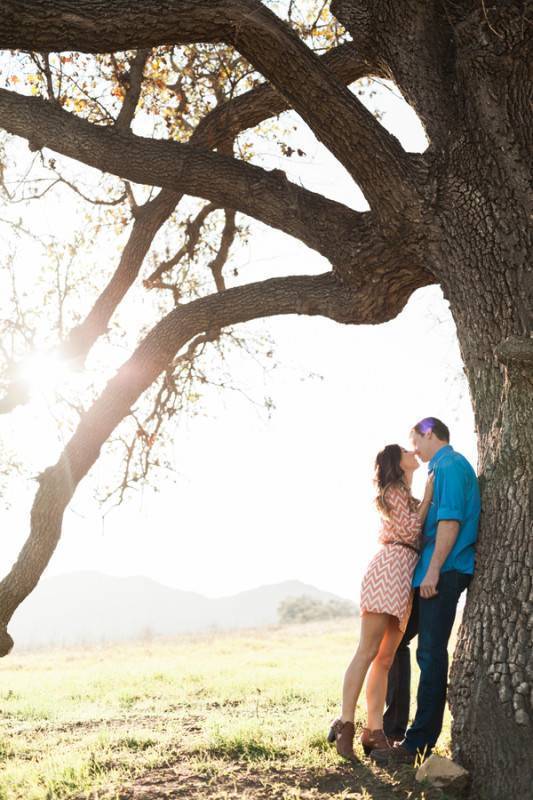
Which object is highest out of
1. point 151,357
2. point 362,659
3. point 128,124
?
point 128,124

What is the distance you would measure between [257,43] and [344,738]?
18.3ft

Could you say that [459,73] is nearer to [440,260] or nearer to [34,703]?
[440,260]

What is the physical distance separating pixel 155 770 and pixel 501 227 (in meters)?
5.06

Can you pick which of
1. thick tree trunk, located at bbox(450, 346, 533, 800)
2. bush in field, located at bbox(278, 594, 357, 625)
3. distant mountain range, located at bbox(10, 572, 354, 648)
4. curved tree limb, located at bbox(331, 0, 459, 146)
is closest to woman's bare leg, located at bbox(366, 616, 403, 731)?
thick tree trunk, located at bbox(450, 346, 533, 800)

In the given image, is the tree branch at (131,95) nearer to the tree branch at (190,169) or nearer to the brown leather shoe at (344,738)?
the tree branch at (190,169)

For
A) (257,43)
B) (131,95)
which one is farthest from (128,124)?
(257,43)

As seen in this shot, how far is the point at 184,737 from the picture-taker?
23.7ft

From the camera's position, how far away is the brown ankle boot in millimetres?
6359

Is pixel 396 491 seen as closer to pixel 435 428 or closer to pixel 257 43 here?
pixel 435 428

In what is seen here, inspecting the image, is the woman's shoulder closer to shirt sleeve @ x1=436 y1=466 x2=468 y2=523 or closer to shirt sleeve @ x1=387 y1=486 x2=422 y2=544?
shirt sleeve @ x1=387 y1=486 x2=422 y2=544

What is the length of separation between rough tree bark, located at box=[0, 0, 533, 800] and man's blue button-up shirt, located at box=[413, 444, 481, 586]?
0.31 ft

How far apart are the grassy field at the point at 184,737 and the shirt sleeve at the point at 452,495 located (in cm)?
190

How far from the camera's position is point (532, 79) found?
702 centimetres

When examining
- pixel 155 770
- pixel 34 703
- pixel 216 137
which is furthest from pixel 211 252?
pixel 155 770
